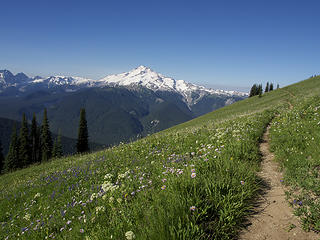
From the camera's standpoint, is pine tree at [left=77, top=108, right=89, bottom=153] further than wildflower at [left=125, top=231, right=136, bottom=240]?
Yes

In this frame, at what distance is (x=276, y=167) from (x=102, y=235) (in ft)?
17.6

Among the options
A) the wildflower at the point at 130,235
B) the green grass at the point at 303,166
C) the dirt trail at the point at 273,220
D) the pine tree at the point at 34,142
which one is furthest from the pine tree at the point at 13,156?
the dirt trail at the point at 273,220

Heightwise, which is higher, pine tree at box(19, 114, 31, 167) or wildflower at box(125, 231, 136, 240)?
wildflower at box(125, 231, 136, 240)

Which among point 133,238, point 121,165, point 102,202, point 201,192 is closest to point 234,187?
point 201,192

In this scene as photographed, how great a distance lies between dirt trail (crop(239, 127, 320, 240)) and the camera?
3.09 meters

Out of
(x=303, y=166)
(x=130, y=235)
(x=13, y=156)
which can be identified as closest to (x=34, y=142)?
(x=13, y=156)

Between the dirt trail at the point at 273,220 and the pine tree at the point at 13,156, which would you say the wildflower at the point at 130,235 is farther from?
the pine tree at the point at 13,156

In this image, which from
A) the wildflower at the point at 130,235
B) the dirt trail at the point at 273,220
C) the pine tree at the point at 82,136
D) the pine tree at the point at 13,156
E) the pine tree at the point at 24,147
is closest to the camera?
the wildflower at the point at 130,235

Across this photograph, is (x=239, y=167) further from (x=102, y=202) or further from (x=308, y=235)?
(x=102, y=202)

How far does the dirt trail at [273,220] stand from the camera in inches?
122

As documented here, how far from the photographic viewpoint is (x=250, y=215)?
11.8 ft

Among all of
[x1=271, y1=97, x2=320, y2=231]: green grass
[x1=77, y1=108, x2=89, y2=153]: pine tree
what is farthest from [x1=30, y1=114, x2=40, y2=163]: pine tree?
[x1=271, y1=97, x2=320, y2=231]: green grass

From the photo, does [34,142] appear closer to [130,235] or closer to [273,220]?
[130,235]

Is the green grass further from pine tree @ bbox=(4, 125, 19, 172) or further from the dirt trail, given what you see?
pine tree @ bbox=(4, 125, 19, 172)
